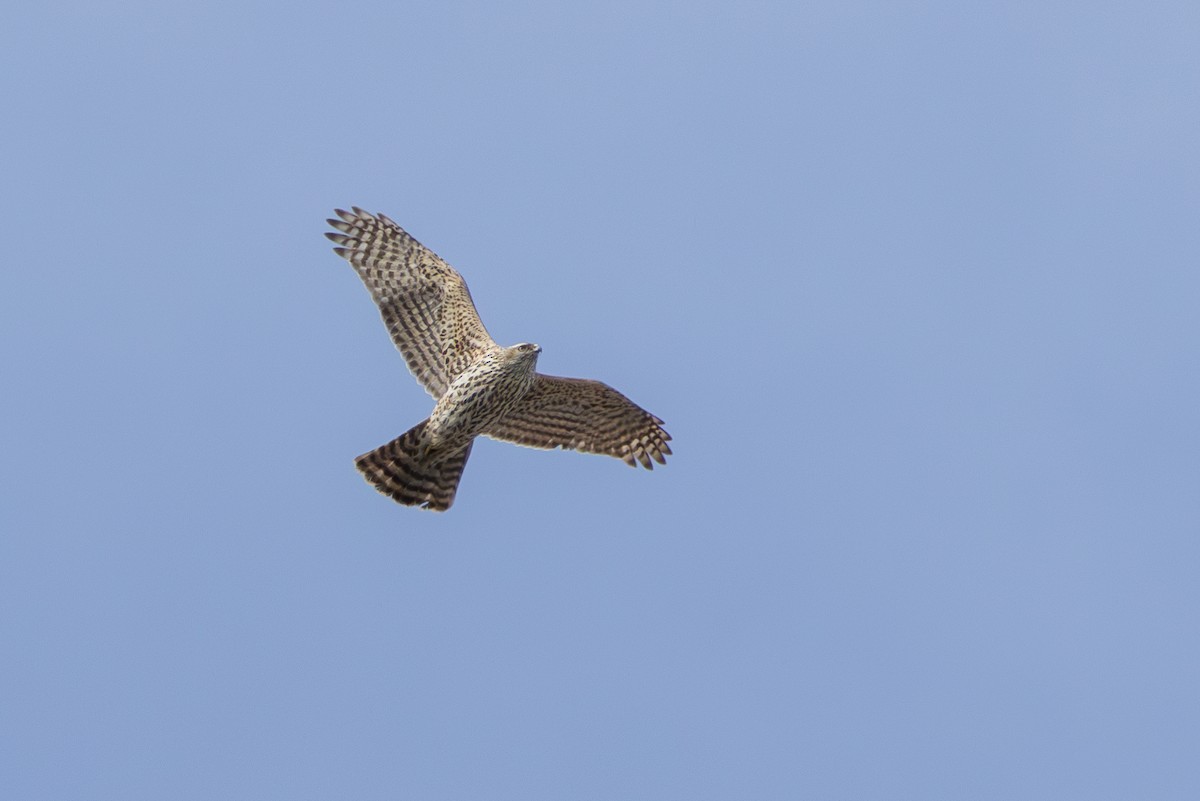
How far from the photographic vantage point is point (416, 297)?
12.7 m

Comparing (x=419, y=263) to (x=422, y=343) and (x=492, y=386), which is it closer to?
(x=422, y=343)

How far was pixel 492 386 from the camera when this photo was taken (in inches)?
470

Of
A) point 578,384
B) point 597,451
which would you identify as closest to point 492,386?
point 578,384

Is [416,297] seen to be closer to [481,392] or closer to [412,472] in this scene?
[481,392]

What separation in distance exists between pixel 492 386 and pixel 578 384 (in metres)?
0.95

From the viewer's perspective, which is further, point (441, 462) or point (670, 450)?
point (670, 450)

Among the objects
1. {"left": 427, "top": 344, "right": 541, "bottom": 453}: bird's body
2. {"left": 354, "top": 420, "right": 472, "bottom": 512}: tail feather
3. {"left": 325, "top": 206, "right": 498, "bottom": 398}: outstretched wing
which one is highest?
{"left": 325, "top": 206, "right": 498, "bottom": 398}: outstretched wing

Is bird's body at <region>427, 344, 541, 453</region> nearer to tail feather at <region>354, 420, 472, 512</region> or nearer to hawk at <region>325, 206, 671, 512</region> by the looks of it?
hawk at <region>325, 206, 671, 512</region>

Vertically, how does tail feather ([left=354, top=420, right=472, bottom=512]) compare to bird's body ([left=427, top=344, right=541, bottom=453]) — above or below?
below

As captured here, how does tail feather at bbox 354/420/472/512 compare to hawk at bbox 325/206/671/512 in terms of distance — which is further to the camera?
tail feather at bbox 354/420/472/512

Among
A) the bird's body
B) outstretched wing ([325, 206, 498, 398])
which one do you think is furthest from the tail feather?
outstretched wing ([325, 206, 498, 398])

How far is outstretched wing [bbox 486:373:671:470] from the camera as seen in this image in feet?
41.4

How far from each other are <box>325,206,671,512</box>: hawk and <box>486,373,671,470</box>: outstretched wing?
0.03 feet

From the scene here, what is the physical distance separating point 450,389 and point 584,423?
5.56 feet
